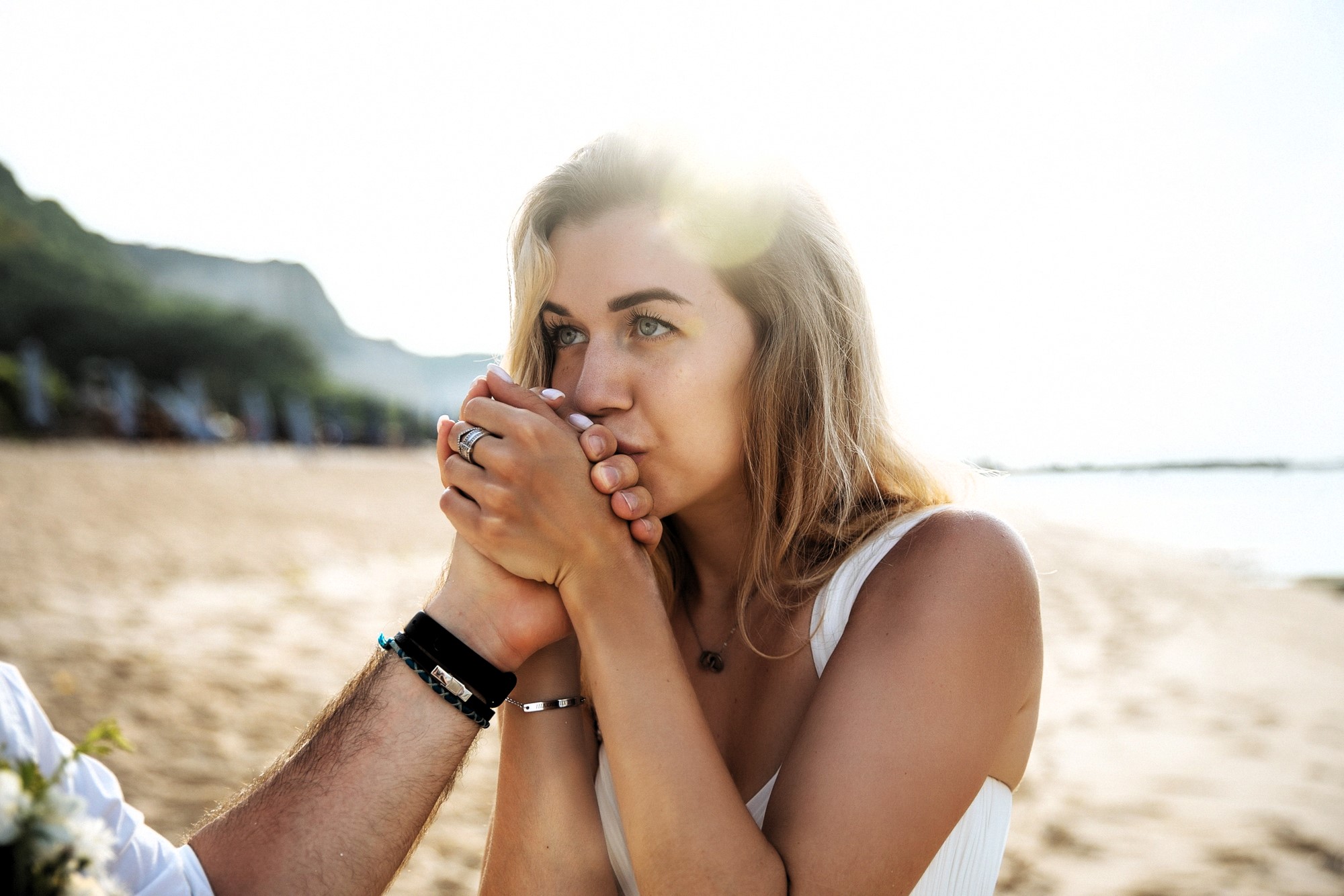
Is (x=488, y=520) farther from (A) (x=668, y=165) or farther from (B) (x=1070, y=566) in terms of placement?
(B) (x=1070, y=566)

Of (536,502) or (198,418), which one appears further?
(198,418)

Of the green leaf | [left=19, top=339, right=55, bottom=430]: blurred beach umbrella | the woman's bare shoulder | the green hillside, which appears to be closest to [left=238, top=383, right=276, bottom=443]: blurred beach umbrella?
the green hillside

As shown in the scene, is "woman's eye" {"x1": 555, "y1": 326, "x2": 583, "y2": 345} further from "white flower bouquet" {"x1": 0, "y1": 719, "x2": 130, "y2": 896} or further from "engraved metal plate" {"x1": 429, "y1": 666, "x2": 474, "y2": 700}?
"white flower bouquet" {"x1": 0, "y1": 719, "x2": 130, "y2": 896}

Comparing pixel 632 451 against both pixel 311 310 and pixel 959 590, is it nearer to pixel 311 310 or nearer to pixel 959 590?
pixel 959 590

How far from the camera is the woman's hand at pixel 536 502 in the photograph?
1.73 metres

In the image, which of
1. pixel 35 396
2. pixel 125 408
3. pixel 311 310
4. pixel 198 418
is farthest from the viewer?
pixel 311 310

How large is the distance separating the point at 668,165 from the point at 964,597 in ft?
4.07

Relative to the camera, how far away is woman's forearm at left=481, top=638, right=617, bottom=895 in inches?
72.7

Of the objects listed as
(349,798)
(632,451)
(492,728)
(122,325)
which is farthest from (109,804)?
(122,325)

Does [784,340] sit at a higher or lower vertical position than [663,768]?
higher

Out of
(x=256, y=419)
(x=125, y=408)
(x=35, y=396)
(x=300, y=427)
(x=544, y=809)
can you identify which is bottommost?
(x=300, y=427)

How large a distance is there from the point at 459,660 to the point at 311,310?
151315mm

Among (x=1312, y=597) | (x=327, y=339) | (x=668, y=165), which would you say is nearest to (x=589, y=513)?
(x=668, y=165)

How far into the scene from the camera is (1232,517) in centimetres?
2948
